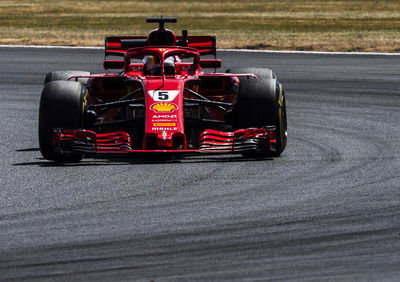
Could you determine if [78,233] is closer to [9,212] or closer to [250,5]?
[9,212]

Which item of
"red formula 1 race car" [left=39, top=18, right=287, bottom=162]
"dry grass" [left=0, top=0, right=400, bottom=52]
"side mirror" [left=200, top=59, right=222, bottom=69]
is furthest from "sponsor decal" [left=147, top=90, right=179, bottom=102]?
"dry grass" [left=0, top=0, right=400, bottom=52]

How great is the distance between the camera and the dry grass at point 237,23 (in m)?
30.1

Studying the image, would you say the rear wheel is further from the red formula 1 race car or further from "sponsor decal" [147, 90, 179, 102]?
"sponsor decal" [147, 90, 179, 102]

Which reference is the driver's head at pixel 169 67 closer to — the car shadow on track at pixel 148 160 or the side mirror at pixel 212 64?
the side mirror at pixel 212 64

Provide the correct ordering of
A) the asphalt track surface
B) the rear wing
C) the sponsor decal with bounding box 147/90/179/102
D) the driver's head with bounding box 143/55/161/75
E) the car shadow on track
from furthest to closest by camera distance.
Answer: the rear wing, the driver's head with bounding box 143/55/161/75, the sponsor decal with bounding box 147/90/179/102, the car shadow on track, the asphalt track surface

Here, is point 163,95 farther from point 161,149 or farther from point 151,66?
point 151,66

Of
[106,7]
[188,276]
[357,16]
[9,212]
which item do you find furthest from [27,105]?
[106,7]

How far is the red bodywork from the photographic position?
1122 centimetres

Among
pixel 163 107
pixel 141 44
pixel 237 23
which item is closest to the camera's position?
pixel 163 107

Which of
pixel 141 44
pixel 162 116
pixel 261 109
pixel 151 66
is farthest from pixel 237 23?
pixel 162 116

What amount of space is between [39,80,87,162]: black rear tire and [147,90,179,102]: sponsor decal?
82 centimetres

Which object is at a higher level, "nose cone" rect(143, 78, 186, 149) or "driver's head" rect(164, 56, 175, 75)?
"driver's head" rect(164, 56, 175, 75)

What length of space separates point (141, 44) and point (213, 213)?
6758mm

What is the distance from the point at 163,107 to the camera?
11430 mm
